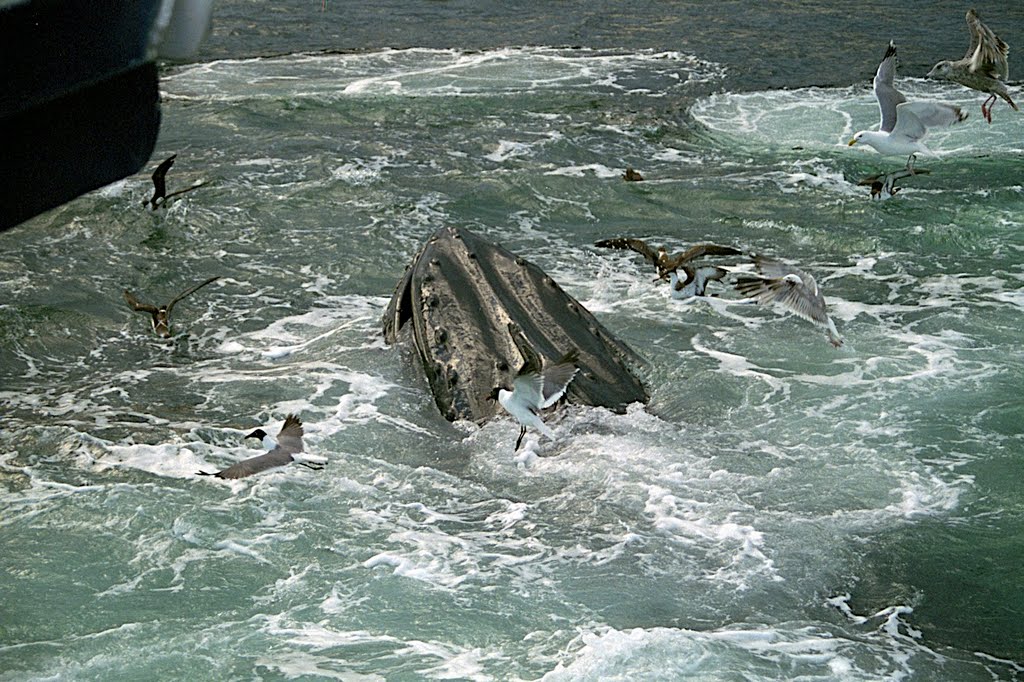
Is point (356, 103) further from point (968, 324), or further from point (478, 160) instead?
point (968, 324)

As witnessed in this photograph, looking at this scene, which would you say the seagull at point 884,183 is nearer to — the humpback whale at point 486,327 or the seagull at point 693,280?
the seagull at point 693,280

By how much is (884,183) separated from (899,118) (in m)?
2.72

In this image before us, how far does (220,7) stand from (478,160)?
12.1 metres

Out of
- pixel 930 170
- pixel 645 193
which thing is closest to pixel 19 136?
pixel 645 193

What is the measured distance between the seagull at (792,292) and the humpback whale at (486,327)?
0.91 metres

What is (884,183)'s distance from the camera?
1223cm

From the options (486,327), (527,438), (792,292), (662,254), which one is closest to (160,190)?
(662,254)

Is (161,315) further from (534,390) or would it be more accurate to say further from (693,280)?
(534,390)

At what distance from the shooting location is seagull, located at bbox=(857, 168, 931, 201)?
1212 centimetres

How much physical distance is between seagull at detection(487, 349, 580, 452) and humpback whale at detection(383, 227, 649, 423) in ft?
1.03

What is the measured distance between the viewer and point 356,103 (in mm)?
16578

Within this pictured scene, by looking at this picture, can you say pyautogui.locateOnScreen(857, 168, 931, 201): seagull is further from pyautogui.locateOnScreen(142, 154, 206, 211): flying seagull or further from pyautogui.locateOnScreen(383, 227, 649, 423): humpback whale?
pyautogui.locateOnScreen(142, 154, 206, 211): flying seagull

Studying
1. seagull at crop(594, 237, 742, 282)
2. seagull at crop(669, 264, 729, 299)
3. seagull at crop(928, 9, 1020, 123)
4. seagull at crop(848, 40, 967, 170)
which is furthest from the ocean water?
seagull at crop(928, 9, 1020, 123)

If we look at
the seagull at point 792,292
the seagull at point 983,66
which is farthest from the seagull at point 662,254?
the seagull at point 983,66
